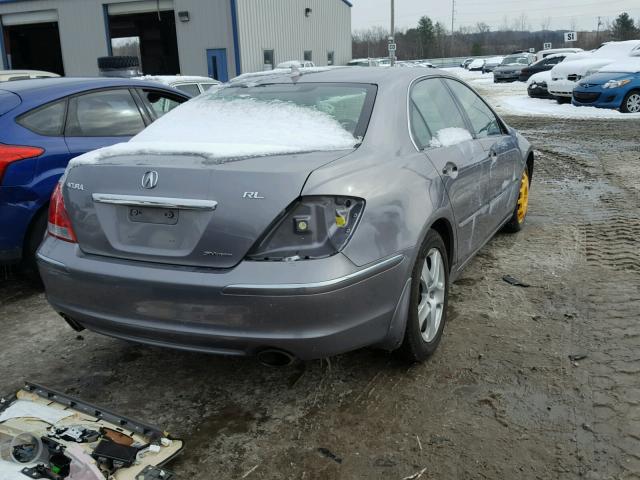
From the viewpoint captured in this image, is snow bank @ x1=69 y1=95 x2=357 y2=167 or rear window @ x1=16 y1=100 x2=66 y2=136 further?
rear window @ x1=16 y1=100 x2=66 y2=136

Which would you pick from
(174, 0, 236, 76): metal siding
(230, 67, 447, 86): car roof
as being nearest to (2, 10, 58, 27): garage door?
(174, 0, 236, 76): metal siding

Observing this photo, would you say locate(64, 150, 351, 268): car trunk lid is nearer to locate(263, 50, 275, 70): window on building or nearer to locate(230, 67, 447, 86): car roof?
locate(230, 67, 447, 86): car roof

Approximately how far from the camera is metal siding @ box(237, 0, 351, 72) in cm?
2248

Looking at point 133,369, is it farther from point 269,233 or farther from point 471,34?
point 471,34

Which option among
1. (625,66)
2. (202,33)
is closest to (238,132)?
(625,66)

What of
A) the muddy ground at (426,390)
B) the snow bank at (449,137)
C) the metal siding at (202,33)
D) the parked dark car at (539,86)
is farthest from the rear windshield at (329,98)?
the parked dark car at (539,86)

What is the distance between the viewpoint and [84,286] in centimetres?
286

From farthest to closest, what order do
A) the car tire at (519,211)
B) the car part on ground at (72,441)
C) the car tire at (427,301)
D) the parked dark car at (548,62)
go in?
1. the parked dark car at (548,62)
2. the car tire at (519,211)
3. the car tire at (427,301)
4. the car part on ground at (72,441)

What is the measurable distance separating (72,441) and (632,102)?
1676 cm

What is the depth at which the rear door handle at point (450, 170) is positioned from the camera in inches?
137

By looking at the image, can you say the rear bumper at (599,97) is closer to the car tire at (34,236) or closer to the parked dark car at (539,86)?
the parked dark car at (539,86)

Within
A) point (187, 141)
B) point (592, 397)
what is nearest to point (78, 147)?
point (187, 141)

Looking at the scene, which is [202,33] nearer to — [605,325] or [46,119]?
[46,119]

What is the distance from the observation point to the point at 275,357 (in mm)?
2676
